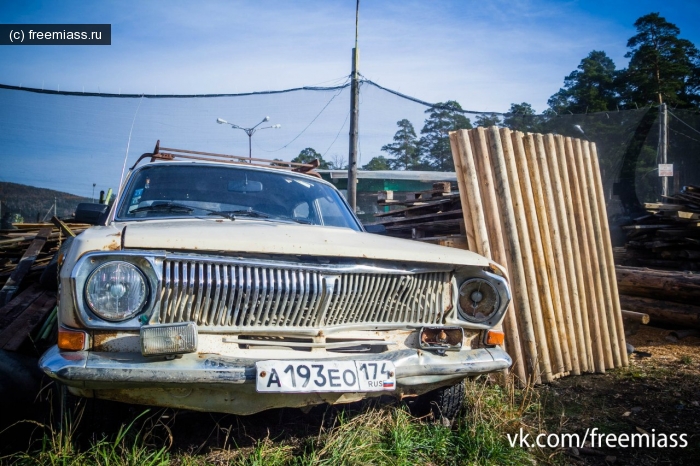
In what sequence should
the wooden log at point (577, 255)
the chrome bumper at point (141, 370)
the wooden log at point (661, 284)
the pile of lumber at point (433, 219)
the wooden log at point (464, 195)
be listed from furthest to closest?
the pile of lumber at point (433, 219) < the wooden log at point (661, 284) < the wooden log at point (577, 255) < the wooden log at point (464, 195) < the chrome bumper at point (141, 370)

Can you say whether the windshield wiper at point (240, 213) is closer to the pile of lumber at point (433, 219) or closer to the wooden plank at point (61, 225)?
the wooden plank at point (61, 225)

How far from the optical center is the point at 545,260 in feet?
15.0

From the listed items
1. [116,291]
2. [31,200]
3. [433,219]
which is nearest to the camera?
[116,291]

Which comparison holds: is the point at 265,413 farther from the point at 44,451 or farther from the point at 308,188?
the point at 308,188

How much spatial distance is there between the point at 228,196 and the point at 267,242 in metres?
1.33

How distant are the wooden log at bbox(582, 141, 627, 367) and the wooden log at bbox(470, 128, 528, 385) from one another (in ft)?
4.05

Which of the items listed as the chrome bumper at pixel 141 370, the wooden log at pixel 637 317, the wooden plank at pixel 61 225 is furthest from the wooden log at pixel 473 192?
the wooden plank at pixel 61 225

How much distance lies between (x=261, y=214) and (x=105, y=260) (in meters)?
1.32

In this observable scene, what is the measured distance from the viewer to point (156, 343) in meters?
2.17

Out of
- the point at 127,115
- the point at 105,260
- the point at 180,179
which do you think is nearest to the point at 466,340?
the point at 105,260

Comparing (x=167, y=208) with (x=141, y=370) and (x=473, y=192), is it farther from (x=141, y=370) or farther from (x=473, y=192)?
(x=473, y=192)

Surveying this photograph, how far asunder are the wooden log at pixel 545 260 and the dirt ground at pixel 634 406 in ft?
0.95

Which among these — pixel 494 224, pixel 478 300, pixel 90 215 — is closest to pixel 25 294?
pixel 90 215

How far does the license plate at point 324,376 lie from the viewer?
2.24 m
